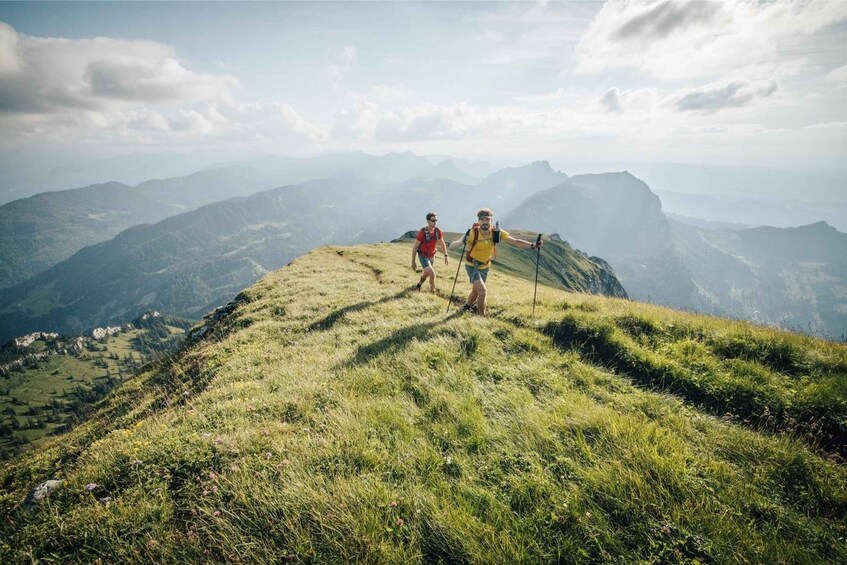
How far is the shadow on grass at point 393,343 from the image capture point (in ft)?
29.4

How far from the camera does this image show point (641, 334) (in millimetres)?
9625

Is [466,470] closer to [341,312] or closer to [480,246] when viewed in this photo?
[480,246]

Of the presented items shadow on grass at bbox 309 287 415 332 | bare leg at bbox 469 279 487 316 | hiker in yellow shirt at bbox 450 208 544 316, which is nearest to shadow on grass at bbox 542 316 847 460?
bare leg at bbox 469 279 487 316

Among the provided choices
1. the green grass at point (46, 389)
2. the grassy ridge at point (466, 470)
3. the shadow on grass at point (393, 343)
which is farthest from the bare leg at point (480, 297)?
the green grass at point (46, 389)

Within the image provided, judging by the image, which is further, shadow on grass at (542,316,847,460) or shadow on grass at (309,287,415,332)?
shadow on grass at (309,287,415,332)

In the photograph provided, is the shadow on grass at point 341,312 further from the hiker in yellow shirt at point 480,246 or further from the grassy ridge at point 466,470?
the grassy ridge at point 466,470

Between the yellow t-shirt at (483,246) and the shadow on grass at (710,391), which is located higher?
the yellow t-shirt at (483,246)

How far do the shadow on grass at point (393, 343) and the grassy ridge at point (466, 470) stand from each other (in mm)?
116

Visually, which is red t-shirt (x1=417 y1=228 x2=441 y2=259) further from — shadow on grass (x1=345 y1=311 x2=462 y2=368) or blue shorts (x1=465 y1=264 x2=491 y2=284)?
shadow on grass (x1=345 y1=311 x2=462 y2=368)

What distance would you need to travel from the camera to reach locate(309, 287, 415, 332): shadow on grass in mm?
13397

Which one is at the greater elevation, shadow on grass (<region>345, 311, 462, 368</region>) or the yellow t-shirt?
the yellow t-shirt

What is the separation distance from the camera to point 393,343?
9688mm

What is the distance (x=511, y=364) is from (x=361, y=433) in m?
4.07

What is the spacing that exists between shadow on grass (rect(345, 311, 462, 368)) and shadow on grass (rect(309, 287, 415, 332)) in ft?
12.4
